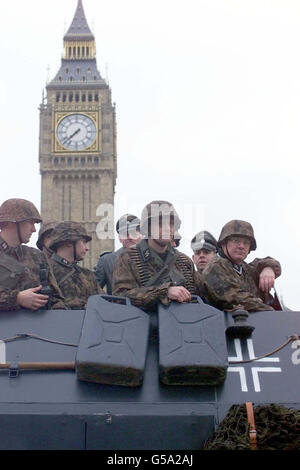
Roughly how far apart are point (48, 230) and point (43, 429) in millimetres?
3904

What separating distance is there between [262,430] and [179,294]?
1.41m

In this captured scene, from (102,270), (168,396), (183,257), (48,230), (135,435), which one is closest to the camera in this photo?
(135,435)

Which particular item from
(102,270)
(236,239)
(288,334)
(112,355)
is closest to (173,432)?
(112,355)

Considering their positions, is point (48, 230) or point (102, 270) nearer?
point (48, 230)

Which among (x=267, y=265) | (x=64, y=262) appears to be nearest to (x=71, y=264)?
(x=64, y=262)

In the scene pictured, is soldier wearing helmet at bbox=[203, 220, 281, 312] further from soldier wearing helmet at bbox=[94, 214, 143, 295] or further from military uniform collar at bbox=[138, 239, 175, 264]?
soldier wearing helmet at bbox=[94, 214, 143, 295]

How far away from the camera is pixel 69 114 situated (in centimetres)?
7775

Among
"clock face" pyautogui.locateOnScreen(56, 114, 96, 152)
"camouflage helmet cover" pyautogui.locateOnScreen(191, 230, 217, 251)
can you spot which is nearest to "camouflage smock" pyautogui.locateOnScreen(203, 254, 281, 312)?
"camouflage helmet cover" pyautogui.locateOnScreen(191, 230, 217, 251)

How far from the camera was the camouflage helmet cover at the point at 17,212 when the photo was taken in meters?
6.17

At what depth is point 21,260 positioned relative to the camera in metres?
6.16

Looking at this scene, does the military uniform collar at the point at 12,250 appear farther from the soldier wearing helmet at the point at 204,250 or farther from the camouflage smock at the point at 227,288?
the soldier wearing helmet at the point at 204,250

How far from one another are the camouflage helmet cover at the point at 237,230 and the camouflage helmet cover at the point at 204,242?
99.6 inches

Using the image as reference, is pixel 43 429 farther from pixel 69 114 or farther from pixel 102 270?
pixel 69 114

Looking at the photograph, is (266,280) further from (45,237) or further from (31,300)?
(45,237)
